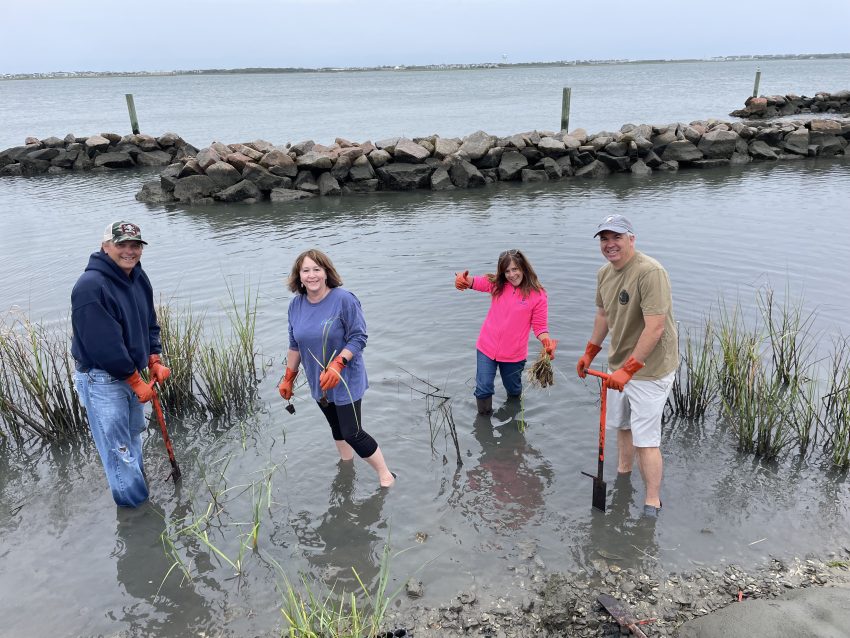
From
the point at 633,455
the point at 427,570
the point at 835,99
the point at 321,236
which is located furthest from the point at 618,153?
the point at 835,99

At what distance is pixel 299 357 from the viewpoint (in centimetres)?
505

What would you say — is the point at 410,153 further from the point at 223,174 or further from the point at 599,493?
the point at 599,493

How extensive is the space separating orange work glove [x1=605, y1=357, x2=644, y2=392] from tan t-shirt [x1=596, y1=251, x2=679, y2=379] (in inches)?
6.7

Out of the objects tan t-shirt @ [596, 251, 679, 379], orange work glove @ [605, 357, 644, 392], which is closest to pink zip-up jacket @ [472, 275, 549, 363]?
tan t-shirt @ [596, 251, 679, 379]

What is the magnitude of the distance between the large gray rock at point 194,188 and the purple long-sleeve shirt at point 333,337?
47.3 feet

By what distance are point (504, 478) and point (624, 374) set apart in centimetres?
165

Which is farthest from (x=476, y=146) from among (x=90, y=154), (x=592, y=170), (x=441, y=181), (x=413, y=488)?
(x=90, y=154)

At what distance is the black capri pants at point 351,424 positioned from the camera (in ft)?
15.8

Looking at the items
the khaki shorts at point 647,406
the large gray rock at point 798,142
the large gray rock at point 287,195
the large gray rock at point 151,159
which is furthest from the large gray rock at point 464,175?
the khaki shorts at point 647,406

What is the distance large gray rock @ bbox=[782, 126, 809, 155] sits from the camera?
21.6 meters

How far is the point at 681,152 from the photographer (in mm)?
20266

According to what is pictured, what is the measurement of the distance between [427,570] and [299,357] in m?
1.90

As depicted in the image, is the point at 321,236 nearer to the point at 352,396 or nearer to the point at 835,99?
the point at 352,396

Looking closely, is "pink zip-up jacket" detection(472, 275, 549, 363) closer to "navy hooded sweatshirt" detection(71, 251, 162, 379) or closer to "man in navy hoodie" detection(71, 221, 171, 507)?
"man in navy hoodie" detection(71, 221, 171, 507)
